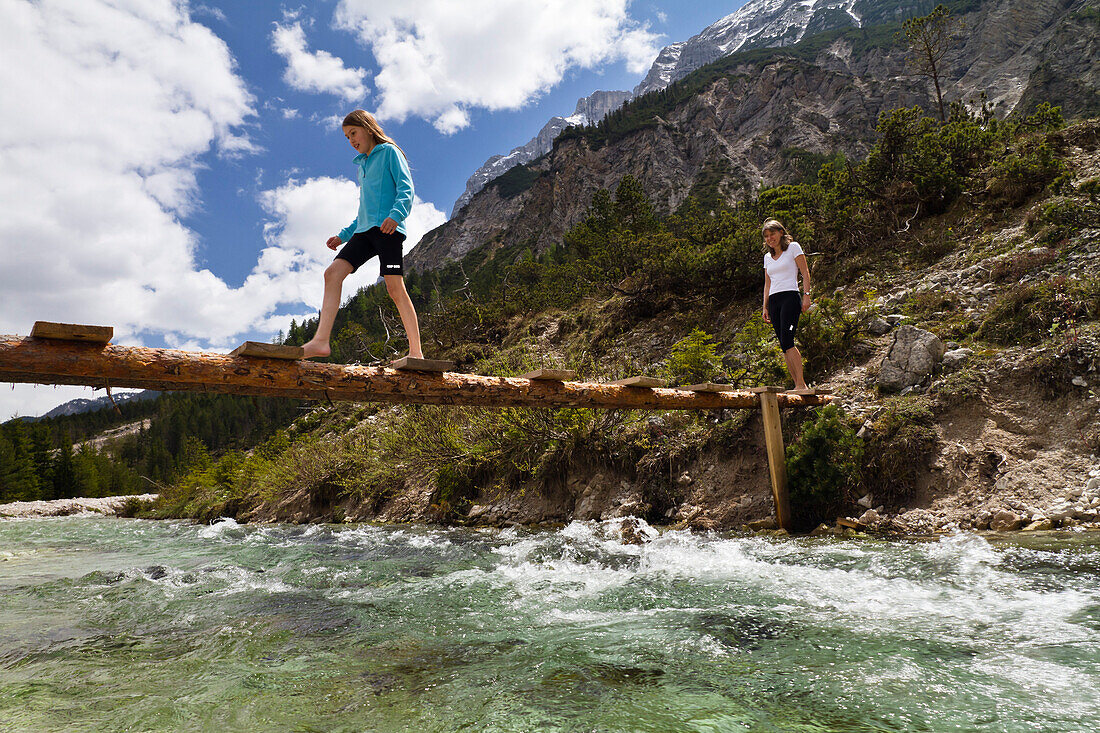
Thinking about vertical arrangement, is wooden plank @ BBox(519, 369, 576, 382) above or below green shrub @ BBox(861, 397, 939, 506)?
above

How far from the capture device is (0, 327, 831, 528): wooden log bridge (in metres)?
3.12

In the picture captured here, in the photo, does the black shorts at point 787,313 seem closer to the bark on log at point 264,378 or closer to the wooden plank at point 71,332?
the bark on log at point 264,378

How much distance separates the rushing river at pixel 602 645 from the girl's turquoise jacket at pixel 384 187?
2983mm

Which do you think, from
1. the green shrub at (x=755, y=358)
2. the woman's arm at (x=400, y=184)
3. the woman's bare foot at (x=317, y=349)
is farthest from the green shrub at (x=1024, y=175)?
the woman's bare foot at (x=317, y=349)

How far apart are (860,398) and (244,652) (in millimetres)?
6774

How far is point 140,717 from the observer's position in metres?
2.05

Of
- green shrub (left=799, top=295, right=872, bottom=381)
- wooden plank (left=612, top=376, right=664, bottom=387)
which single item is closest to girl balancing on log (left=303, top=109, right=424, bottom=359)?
wooden plank (left=612, top=376, right=664, bottom=387)

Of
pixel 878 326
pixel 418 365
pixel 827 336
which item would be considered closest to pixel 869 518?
pixel 827 336

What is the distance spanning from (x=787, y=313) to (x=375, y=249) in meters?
4.76

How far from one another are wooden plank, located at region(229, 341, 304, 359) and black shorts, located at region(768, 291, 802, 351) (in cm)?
533

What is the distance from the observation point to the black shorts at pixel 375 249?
423 centimetres

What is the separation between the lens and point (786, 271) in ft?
21.0

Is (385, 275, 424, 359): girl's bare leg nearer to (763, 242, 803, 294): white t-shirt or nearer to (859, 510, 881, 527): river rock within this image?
(763, 242, 803, 294): white t-shirt

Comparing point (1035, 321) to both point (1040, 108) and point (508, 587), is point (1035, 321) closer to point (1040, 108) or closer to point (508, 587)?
point (508, 587)
